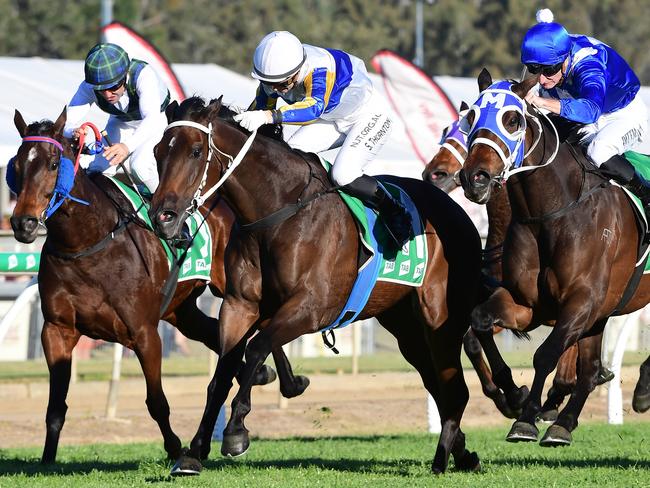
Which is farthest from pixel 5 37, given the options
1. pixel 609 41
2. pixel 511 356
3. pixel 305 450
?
pixel 305 450

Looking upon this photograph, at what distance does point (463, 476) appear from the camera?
6.63 m

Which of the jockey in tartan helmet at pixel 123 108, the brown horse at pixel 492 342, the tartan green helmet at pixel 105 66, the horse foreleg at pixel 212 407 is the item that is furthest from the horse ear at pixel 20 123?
the brown horse at pixel 492 342

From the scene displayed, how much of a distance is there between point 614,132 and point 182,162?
2.47 metres

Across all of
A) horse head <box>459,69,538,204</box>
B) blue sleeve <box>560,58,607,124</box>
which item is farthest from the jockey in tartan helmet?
blue sleeve <box>560,58,607,124</box>

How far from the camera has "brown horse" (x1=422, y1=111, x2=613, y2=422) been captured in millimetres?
6812

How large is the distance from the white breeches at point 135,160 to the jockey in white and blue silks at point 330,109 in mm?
1048

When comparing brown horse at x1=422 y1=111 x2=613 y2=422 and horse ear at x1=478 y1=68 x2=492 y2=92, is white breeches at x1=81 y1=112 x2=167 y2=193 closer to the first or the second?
brown horse at x1=422 y1=111 x2=613 y2=422

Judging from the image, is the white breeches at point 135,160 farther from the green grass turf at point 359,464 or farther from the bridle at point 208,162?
the green grass turf at point 359,464

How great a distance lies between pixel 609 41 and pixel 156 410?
1721 inches

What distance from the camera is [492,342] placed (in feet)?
22.3

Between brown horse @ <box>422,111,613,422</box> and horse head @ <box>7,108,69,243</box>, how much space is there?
219 centimetres

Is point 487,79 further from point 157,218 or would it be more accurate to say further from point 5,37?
point 5,37

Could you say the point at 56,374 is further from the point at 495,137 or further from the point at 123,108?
the point at 495,137

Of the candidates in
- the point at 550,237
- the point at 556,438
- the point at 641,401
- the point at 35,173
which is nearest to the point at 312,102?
the point at 550,237
